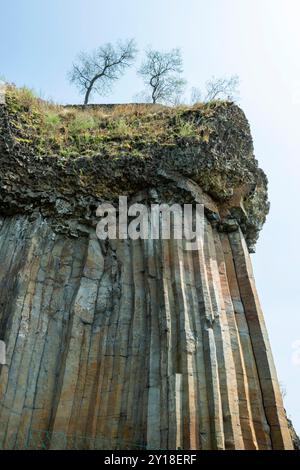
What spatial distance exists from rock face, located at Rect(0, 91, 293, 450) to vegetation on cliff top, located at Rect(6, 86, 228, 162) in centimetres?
35

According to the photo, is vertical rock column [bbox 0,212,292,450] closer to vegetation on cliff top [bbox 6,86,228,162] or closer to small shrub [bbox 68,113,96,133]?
vegetation on cliff top [bbox 6,86,228,162]

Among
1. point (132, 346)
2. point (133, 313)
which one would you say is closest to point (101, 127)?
point (133, 313)

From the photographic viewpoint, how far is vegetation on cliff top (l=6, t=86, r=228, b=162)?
14.3m

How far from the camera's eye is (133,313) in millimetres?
12188

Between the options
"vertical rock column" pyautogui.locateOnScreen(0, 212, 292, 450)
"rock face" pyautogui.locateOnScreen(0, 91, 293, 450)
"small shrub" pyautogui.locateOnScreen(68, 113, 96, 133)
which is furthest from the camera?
"small shrub" pyautogui.locateOnScreen(68, 113, 96, 133)

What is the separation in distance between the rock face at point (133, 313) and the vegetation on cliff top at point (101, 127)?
0.35 meters

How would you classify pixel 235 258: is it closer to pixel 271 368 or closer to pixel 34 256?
pixel 271 368

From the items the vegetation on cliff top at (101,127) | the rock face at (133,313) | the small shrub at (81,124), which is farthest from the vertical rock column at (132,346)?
the small shrub at (81,124)

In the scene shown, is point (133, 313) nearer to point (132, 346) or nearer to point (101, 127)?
point (132, 346)

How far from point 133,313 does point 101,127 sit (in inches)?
238

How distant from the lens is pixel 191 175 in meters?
13.9

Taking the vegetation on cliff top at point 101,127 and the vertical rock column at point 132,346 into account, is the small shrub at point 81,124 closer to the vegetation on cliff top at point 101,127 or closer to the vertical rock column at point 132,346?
the vegetation on cliff top at point 101,127

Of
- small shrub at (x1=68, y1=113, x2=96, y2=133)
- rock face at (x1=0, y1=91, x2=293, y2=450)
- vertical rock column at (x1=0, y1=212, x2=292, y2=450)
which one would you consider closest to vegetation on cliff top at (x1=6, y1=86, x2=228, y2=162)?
small shrub at (x1=68, y1=113, x2=96, y2=133)
